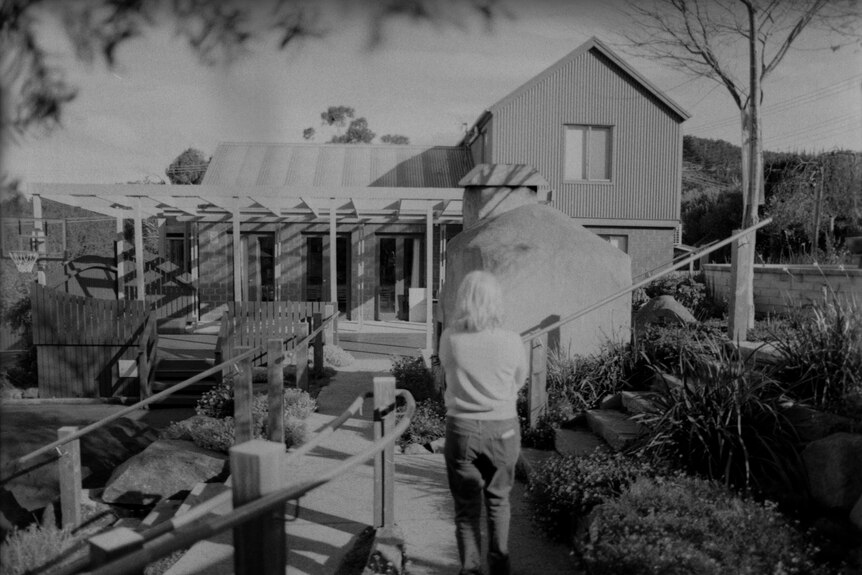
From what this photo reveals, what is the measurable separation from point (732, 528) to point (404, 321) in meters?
14.6

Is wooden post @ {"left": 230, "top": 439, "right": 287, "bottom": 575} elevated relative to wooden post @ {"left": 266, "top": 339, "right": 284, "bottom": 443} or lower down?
elevated

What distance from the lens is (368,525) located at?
13.1ft

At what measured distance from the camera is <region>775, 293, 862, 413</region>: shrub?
3754 millimetres

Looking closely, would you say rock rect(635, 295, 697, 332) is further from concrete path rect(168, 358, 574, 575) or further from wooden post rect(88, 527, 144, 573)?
wooden post rect(88, 527, 144, 573)

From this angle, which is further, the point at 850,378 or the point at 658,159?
the point at 658,159

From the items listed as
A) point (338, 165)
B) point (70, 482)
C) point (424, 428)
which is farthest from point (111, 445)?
point (338, 165)

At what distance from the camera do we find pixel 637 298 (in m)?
14.9

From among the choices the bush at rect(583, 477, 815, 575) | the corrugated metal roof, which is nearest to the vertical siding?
the corrugated metal roof

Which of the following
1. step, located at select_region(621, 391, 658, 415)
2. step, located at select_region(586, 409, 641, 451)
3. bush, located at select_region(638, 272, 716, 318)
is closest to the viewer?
step, located at select_region(586, 409, 641, 451)

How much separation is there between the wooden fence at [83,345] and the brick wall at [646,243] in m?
11.7

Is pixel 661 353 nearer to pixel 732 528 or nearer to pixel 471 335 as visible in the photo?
pixel 732 528

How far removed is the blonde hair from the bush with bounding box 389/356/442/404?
11.8 feet

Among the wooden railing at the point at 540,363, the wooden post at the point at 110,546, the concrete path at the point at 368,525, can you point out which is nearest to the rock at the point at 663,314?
the wooden railing at the point at 540,363

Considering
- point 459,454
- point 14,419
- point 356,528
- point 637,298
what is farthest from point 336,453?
point 637,298
